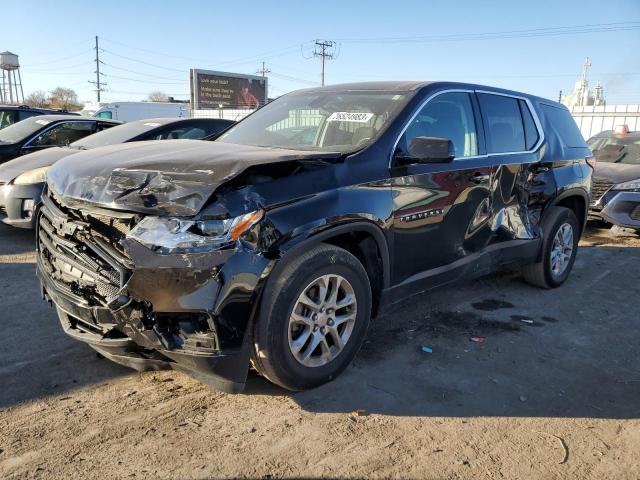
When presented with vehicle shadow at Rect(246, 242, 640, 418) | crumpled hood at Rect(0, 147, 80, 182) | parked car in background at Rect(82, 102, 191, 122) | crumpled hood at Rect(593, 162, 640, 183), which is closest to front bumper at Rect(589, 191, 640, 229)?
crumpled hood at Rect(593, 162, 640, 183)

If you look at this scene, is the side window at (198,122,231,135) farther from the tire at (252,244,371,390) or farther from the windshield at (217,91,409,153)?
the tire at (252,244,371,390)

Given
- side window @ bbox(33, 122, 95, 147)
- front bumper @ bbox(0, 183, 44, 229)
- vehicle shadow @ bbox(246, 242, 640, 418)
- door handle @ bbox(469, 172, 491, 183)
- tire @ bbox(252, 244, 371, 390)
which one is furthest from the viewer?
side window @ bbox(33, 122, 95, 147)

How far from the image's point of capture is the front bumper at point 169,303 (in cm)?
257

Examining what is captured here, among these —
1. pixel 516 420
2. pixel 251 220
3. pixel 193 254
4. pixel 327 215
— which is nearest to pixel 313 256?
pixel 327 215

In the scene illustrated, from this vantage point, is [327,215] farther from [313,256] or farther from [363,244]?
[363,244]

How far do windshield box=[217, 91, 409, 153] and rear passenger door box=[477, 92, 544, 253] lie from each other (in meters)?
1.09

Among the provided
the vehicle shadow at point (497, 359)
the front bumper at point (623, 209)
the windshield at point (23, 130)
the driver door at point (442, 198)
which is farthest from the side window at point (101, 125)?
the front bumper at point (623, 209)

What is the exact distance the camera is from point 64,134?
8672 mm

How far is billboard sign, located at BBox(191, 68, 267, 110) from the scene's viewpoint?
3784cm

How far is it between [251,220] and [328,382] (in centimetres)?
123

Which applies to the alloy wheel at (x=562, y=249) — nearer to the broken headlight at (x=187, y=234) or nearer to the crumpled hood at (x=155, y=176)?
the crumpled hood at (x=155, y=176)

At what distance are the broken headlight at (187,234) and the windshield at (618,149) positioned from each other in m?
8.59

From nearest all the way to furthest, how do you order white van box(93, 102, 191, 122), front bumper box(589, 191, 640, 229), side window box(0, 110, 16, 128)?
front bumper box(589, 191, 640, 229)
side window box(0, 110, 16, 128)
white van box(93, 102, 191, 122)

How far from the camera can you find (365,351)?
3785mm
